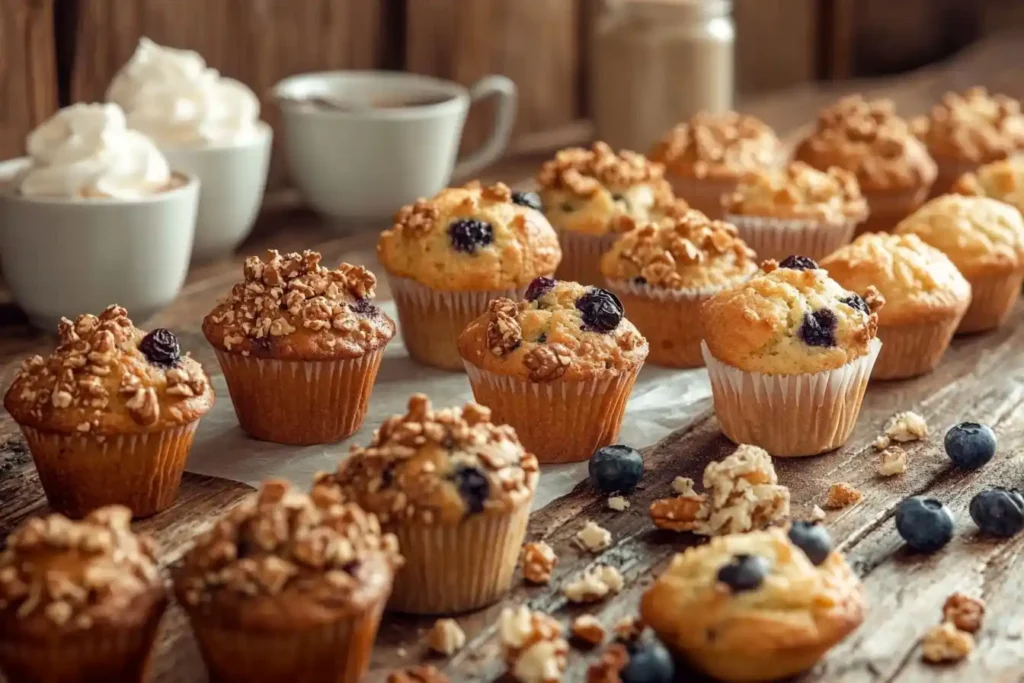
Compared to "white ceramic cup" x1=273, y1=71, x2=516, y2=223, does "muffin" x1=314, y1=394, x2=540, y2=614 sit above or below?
below

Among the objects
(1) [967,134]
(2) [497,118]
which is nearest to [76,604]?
(2) [497,118]

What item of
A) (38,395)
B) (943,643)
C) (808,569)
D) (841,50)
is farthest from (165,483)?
(841,50)

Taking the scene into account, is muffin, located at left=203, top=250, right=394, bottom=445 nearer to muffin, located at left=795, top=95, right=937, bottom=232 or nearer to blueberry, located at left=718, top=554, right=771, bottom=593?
blueberry, located at left=718, top=554, right=771, bottom=593

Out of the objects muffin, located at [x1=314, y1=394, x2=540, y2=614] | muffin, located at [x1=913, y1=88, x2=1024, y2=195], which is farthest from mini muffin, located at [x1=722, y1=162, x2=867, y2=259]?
muffin, located at [x1=314, y1=394, x2=540, y2=614]

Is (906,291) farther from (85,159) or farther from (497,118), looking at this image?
(85,159)

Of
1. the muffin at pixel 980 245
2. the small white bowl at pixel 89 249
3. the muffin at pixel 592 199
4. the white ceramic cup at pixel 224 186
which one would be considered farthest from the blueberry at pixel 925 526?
the white ceramic cup at pixel 224 186

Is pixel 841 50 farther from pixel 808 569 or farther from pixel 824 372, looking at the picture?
pixel 808 569
